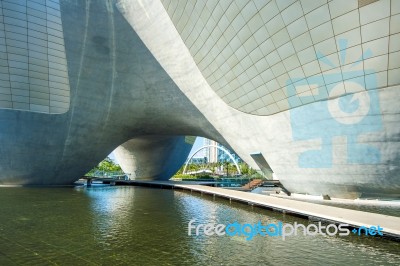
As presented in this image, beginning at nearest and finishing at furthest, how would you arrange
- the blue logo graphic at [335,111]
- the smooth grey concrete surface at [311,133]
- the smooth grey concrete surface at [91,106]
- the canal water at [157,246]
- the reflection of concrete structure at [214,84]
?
the canal water at [157,246] → the reflection of concrete structure at [214,84] → the blue logo graphic at [335,111] → the smooth grey concrete surface at [311,133] → the smooth grey concrete surface at [91,106]

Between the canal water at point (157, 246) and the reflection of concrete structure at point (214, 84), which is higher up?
the reflection of concrete structure at point (214, 84)

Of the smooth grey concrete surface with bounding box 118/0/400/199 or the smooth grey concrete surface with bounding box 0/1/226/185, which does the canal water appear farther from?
the smooth grey concrete surface with bounding box 0/1/226/185

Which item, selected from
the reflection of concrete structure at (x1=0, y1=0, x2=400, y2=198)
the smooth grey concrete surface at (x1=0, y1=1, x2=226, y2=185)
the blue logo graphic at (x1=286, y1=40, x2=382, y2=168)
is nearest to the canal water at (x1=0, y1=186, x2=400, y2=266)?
the blue logo graphic at (x1=286, y1=40, x2=382, y2=168)

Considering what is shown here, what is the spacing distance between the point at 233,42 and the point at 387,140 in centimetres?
1064

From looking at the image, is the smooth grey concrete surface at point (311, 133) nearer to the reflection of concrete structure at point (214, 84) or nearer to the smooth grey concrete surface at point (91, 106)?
the reflection of concrete structure at point (214, 84)

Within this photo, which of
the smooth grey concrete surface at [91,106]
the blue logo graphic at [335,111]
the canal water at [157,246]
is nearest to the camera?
the canal water at [157,246]

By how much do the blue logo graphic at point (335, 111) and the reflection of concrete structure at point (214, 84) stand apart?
2.5 inches

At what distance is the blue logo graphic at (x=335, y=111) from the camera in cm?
1573

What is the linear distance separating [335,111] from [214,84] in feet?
33.7

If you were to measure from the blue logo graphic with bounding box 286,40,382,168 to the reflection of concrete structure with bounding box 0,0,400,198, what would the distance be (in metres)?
0.06

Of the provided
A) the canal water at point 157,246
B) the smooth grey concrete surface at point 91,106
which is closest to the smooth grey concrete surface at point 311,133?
the smooth grey concrete surface at point 91,106

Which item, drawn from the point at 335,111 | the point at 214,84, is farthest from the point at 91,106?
the point at 335,111

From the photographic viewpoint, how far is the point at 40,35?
93.9 feet

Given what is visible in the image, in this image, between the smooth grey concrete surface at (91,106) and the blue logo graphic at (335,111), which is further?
the smooth grey concrete surface at (91,106)
